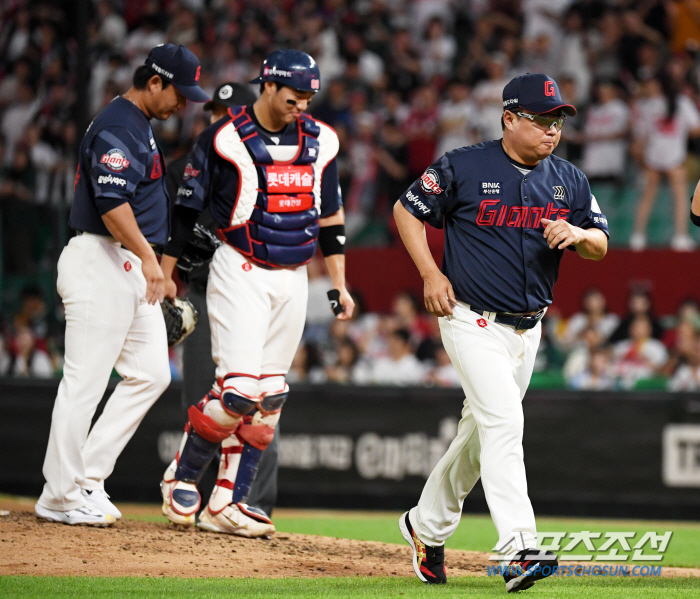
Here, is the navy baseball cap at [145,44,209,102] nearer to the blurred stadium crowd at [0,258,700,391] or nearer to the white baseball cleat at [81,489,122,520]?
the white baseball cleat at [81,489,122,520]

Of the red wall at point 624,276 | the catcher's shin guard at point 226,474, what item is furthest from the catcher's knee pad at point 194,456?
the red wall at point 624,276

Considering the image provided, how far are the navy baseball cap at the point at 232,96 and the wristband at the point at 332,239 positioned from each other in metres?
1.07

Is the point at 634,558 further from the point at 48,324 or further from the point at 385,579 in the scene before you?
the point at 48,324

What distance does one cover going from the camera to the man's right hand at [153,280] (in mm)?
5379

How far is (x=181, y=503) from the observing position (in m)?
5.84

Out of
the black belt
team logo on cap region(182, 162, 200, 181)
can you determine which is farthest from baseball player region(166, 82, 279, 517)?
the black belt

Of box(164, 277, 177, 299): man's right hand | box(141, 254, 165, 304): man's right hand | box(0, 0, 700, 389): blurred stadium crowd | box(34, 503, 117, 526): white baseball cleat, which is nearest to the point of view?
box(141, 254, 165, 304): man's right hand

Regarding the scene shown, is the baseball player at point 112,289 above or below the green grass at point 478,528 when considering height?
above

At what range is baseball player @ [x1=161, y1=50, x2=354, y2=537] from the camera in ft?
18.1

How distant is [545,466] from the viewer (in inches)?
382

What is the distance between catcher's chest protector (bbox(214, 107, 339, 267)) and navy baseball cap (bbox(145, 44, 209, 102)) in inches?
11.5

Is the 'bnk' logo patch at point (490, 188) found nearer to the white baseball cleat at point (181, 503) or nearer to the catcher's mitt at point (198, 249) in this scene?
the catcher's mitt at point (198, 249)

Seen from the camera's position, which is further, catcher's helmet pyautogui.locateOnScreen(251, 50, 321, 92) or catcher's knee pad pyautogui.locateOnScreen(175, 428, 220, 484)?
catcher's knee pad pyautogui.locateOnScreen(175, 428, 220, 484)

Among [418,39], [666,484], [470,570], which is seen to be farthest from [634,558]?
[418,39]
